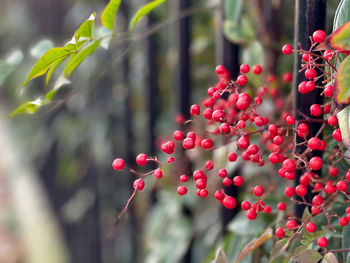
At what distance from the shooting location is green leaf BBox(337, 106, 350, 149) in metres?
0.41

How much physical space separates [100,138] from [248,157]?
3.54ft

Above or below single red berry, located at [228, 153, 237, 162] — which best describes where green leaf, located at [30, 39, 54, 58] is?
above

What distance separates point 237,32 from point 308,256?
18.5 inches

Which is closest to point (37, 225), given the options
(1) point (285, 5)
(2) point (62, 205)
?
(2) point (62, 205)

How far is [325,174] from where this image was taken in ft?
2.19

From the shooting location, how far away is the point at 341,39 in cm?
41

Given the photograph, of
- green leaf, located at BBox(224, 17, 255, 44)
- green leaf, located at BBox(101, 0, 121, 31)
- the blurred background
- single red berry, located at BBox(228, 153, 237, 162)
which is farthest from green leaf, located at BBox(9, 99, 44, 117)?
green leaf, located at BBox(224, 17, 255, 44)

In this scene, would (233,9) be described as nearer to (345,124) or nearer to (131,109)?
(345,124)

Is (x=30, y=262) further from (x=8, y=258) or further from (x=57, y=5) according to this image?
(x=57, y=5)

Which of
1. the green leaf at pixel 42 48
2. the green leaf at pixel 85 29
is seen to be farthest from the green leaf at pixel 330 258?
the green leaf at pixel 42 48

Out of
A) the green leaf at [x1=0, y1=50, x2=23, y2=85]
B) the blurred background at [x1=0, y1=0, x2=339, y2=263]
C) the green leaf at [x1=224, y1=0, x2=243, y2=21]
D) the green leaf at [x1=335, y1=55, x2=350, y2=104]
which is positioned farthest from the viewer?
the blurred background at [x1=0, y1=0, x2=339, y2=263]

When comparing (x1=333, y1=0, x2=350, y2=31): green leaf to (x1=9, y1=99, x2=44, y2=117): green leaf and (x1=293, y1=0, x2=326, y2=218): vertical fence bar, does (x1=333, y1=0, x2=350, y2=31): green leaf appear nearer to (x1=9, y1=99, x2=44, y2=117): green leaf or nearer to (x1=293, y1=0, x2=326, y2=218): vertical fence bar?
(x1=293, y1=0, x2=326, y2=218): vertical fence bar

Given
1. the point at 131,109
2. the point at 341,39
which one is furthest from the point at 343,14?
the point at 131,109

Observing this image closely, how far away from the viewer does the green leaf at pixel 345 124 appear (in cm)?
41
